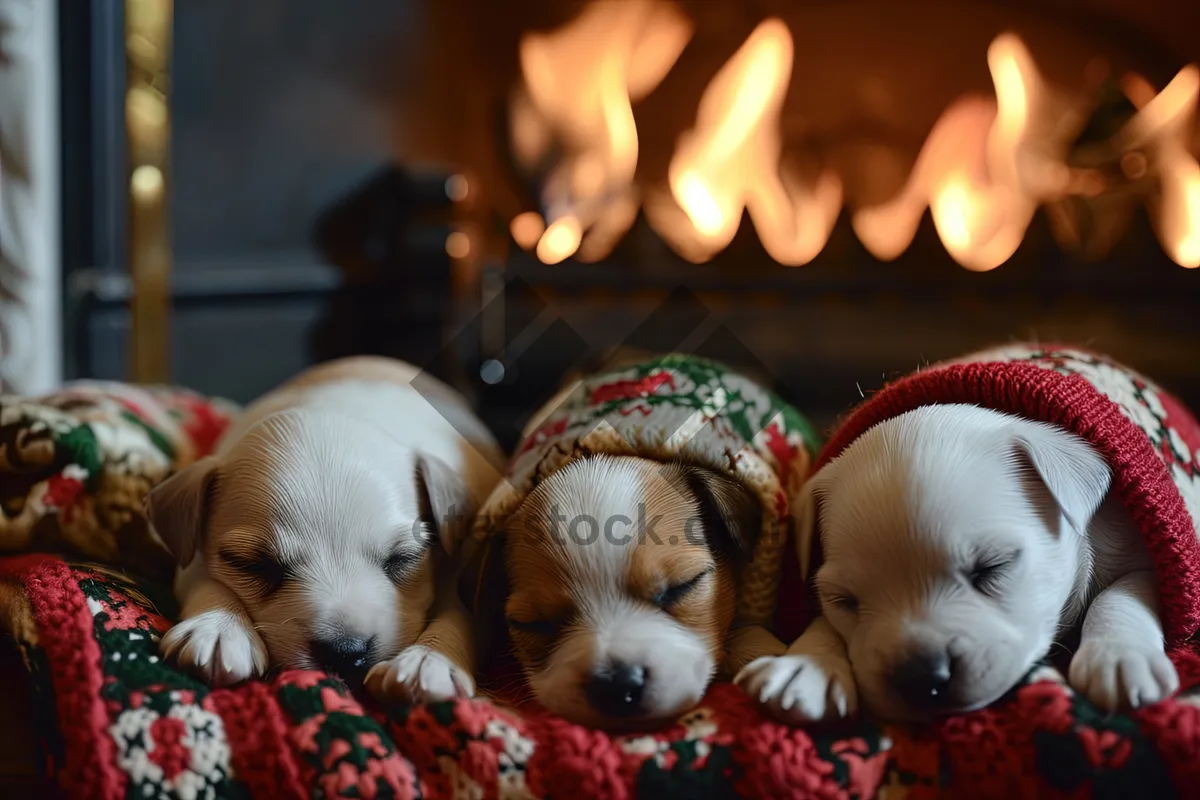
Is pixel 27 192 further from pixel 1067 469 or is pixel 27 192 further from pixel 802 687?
pixel 1067 469

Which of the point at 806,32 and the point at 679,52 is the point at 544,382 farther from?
the point at 806,32

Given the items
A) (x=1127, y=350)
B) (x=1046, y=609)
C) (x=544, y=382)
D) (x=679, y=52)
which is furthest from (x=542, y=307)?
(x=1046, y=609)

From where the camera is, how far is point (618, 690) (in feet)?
3.85

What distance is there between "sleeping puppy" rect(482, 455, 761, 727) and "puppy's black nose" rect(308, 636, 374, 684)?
0.19 metres

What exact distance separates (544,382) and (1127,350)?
1.42 meters

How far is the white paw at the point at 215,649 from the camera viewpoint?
123 cm

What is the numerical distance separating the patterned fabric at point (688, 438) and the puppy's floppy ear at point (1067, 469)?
1.08 feet

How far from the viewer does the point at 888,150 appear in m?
2.53

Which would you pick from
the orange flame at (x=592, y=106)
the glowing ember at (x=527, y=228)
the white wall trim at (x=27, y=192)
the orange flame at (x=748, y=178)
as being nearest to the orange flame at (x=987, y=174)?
the orange flame at (x=748, y=178)

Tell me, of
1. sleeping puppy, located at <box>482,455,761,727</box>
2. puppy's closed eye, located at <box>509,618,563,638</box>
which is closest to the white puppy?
sleeping puppy, located at <box>482,455,761,727</box>

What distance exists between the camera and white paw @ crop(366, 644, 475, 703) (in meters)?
1.20

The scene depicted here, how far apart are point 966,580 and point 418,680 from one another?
25.8 inches

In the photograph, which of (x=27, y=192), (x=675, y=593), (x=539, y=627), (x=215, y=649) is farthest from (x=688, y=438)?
(x=27, y=192)

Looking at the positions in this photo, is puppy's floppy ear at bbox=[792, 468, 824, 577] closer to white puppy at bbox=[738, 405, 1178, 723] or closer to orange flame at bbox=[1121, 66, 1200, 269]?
white puppy at bbox=[738, 405, 1178, 723]
